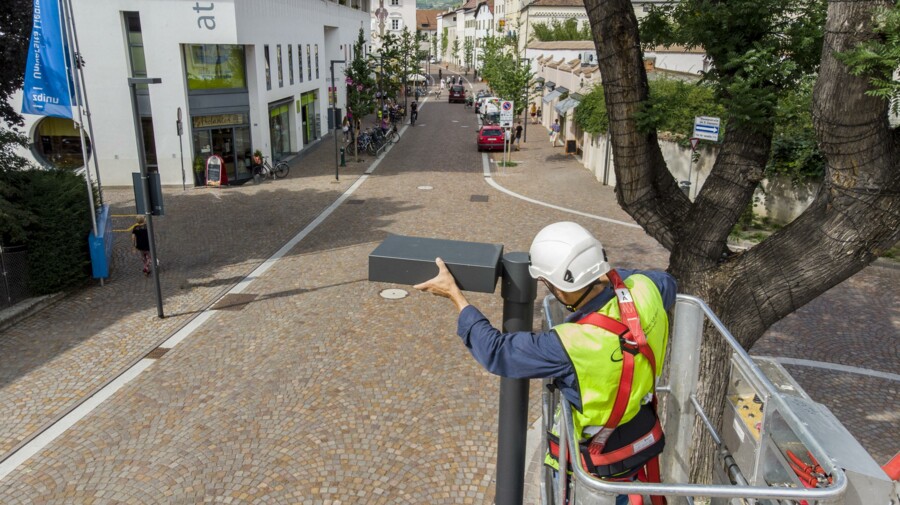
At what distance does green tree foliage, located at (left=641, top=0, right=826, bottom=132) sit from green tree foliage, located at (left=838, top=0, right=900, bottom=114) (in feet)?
3.40

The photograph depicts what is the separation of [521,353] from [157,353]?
859 centimetres

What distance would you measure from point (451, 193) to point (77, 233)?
11.8 metres

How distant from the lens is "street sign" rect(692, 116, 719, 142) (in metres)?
15.6

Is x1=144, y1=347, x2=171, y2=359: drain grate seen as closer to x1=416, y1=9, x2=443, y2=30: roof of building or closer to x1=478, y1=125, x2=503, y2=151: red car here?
x1=478, y1=125, x2=503, y2=151: red car

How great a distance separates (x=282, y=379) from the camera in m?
8.95

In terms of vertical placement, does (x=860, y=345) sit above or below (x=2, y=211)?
below

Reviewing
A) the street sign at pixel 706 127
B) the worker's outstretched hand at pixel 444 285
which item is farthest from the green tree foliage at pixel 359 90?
the worker's outstretched hand at pixel 444 285

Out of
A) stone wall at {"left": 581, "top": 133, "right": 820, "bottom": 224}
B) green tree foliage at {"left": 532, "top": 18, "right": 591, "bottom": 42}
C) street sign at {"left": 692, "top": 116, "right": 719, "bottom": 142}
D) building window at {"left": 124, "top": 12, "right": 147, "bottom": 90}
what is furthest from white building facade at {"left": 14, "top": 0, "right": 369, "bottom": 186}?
green tree foliage at {"left": 532, "top": 18, "right": 591, "bottom": 42}

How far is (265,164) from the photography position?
2488 cm

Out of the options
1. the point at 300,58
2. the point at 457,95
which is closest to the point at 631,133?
the point at 300,58

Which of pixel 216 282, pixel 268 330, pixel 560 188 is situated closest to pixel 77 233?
pixel 216 282

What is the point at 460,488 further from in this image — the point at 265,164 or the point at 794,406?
the point at 265,164

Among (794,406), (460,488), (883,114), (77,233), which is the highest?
(883,114)

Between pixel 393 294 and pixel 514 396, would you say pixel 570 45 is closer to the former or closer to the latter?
pixel 393 294
